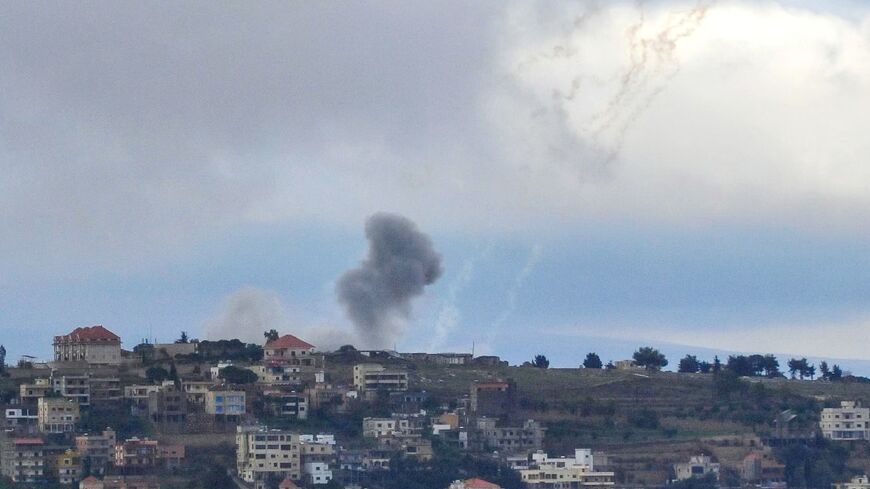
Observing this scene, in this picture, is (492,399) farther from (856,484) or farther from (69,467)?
(69,467)

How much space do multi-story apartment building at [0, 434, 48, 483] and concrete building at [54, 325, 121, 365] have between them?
16.6 m

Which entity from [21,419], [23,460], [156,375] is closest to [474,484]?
[23,460]

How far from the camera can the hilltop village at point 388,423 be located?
111 metres

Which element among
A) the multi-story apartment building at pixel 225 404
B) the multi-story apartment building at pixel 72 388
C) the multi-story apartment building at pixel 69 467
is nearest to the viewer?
the multi-story apartment building at pixel 69 467

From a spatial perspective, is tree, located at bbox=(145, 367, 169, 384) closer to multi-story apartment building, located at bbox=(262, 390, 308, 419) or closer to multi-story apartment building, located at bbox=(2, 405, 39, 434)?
multi-story apartment building, located at bbox=(262, 390, 308, 419)

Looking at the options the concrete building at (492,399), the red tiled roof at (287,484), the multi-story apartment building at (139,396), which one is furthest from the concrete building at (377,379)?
the red tiled roof at (287,484)

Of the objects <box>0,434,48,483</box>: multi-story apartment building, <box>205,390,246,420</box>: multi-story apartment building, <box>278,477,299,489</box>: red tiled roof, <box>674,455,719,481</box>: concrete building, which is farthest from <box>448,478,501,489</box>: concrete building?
<box>0,434,48,483</box>: multi-story apartment building

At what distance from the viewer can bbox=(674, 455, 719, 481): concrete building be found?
4523 inches

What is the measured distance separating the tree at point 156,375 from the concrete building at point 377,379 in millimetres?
8804

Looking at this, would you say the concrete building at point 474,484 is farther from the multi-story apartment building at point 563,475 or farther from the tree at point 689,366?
the tree at point 689,366

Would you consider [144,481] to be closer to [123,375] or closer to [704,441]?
[123,375]

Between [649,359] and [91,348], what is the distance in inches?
1149

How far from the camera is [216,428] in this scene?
116m

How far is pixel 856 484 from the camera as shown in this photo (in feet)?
380
